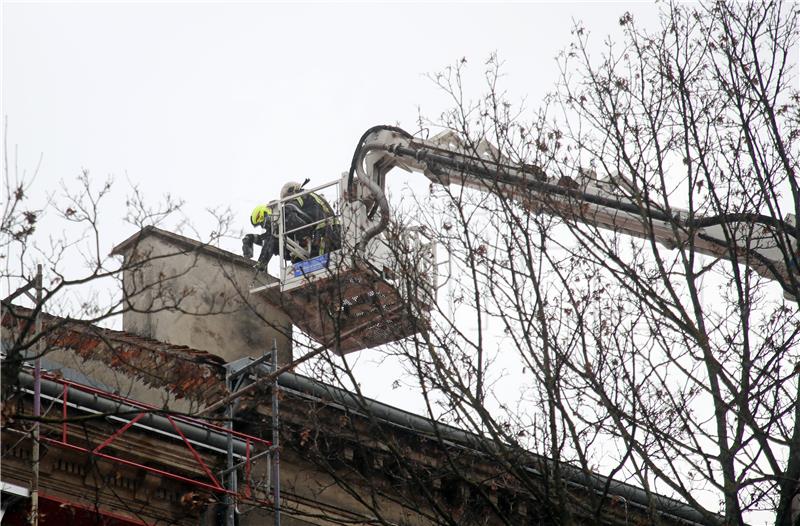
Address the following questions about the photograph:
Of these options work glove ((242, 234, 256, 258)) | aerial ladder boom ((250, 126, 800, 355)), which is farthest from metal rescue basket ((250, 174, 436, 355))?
work glove ((242, 234, 256, 258))

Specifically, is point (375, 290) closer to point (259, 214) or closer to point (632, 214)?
point (632, 214)

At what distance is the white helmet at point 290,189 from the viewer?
87.4ft

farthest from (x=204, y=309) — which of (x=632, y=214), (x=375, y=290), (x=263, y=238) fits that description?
(x=375, y=290)

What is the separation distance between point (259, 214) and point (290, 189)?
2.67 feet

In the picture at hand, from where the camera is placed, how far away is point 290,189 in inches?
1051

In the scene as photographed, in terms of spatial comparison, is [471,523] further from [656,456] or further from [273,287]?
[273,287]

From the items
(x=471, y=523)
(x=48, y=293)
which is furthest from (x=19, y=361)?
(x=471, y=523)

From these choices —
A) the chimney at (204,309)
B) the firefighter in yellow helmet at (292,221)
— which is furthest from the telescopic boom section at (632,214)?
the firefighter in yellow helmet at (292,221)

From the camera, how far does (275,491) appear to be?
17.8 metres

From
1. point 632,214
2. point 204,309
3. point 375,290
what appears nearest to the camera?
point 375,290

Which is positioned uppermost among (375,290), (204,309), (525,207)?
(204,309)

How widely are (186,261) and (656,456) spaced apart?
11.2m

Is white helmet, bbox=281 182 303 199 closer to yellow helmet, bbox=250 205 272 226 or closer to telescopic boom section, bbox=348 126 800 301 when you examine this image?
yellow helmet, bbox=250 205 272 226

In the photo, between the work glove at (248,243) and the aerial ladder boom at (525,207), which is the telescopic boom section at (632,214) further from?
the work glove at (248,243)
